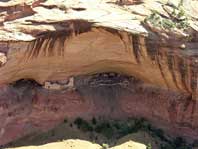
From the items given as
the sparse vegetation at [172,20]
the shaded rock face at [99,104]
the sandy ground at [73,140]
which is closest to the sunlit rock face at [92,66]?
the shaded rock face at [99,104]

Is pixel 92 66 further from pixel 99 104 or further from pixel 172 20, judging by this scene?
pixel 172 20

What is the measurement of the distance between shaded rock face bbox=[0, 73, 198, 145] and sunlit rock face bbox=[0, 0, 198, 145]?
0.05 metres

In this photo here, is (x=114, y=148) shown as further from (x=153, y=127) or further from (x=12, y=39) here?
(x=12, y=39)

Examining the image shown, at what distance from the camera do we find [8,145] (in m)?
26.8

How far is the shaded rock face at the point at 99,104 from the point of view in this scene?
27.0 meters

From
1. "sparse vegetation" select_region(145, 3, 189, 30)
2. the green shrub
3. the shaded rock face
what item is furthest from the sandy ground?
"sparse vegetation" select_region(145, 3, 189, 30)

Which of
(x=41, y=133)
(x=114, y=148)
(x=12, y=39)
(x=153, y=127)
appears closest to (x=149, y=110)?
(x=153, y=127)

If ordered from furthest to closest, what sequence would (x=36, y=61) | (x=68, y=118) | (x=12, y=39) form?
1. (x=68, y=118)
2. (x=36, y=61)
3. (x=12, y=39)

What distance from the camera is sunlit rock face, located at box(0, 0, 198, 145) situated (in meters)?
25.2

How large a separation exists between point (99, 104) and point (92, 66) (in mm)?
2110

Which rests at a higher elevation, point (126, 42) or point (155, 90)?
point (126, 42)

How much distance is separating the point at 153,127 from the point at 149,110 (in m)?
0.85

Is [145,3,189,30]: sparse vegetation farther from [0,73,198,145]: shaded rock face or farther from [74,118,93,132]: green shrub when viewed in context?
[74,118,93,132]: green shrub

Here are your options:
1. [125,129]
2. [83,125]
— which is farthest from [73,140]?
[125,129]
